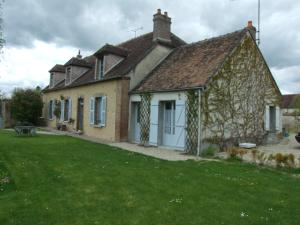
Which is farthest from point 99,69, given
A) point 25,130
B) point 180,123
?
point 180,123

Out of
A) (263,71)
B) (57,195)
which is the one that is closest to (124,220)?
(57,195)

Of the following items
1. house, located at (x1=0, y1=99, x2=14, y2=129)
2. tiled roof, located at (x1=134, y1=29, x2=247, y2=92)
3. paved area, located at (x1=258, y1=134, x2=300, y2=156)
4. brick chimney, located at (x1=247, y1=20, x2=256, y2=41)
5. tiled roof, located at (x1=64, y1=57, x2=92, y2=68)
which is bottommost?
paved area, located at (x1=258, y1=134, x2=300, y2=156)

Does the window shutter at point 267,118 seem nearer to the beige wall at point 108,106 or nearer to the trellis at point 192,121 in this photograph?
the trellis at point 192,121

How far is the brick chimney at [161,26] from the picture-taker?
54.7 ft

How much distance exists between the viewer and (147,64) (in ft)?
51.9

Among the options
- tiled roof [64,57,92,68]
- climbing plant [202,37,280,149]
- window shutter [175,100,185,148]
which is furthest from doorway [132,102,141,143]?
tiled roof [64,57,92,68]

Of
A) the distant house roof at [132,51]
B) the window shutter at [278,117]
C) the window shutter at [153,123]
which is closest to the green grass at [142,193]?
the window shutter at [153,123]

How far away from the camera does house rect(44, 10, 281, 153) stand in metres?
12.2

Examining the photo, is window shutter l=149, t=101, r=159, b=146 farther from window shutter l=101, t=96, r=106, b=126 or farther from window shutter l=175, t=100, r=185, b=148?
window shutter l=101, t=96, r=106, b=126

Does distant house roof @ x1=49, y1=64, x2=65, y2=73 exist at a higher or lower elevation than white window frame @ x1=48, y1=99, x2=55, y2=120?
higher

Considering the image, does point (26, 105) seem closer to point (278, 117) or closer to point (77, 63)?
point (77, 63)

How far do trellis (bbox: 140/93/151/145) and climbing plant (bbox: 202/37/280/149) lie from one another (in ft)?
10.1

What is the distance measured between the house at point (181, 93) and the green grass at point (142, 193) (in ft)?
11.3

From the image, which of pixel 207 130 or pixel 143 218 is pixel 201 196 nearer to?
pixel 143 218
